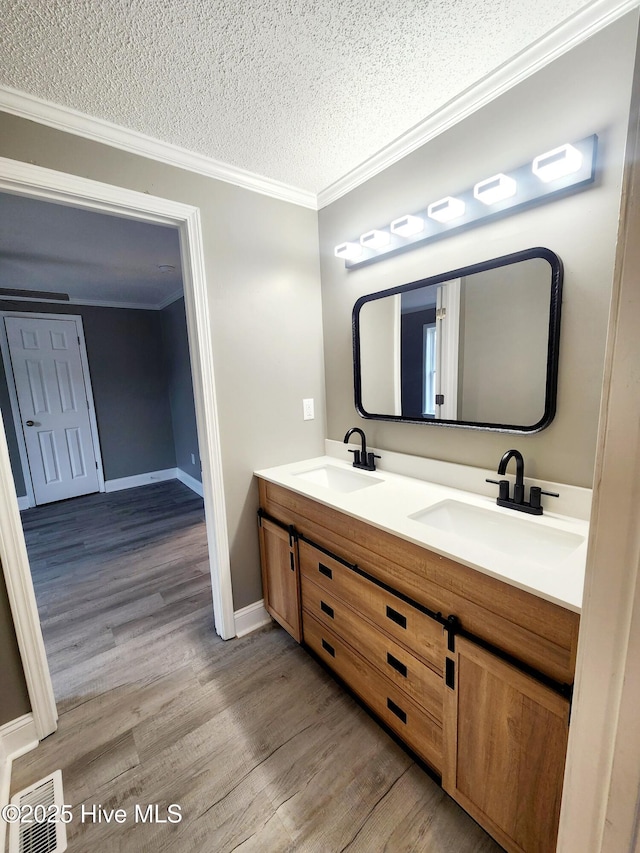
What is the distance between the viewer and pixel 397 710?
130 centimetres

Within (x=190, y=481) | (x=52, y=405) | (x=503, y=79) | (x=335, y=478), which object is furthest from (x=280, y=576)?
(x=52, y=405)

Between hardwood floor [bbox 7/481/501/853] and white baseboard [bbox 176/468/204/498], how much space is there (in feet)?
6.68

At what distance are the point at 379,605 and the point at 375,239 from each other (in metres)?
1.63

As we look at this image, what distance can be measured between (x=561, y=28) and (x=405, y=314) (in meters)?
0.99

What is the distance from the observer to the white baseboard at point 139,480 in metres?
4.63

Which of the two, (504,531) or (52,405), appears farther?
(52,405)

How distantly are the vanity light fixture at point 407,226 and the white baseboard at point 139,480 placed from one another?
4509mm

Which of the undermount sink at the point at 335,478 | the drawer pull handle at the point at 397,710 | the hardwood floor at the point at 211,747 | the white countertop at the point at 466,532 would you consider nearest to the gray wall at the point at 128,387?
the hardwood floor at the point at 211,747

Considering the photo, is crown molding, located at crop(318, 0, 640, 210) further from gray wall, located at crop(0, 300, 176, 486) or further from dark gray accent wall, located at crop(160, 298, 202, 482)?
gray wall, located at crop(0, 300, 176, 486)

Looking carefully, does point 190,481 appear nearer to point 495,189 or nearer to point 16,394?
point 16,394

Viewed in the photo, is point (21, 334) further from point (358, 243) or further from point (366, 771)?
point (366, 771)

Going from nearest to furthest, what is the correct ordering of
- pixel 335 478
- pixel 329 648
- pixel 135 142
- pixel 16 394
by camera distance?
1. pixel 135 142
2. pixel 329 648
3. pixel 335 478
4. pixel 16 394

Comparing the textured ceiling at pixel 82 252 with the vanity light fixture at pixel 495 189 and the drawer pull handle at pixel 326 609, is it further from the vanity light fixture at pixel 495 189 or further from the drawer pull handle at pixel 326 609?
the drawer pull handle at pixel 326 609

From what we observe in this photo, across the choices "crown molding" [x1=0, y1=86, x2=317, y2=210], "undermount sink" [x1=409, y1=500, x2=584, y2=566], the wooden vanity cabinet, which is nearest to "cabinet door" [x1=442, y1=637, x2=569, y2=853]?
the wooden vanity cabinet
